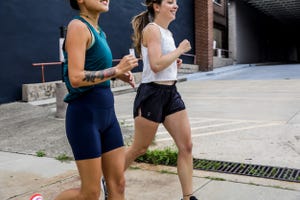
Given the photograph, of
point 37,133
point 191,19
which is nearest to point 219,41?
point 191,19

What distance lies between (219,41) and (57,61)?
64.0ft

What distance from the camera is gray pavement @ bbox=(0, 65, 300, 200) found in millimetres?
4145

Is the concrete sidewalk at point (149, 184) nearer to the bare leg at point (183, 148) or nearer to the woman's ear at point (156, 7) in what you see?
the bare leg at point (183, 148)

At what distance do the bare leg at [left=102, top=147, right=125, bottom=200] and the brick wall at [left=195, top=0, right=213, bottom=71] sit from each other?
19.8 meters

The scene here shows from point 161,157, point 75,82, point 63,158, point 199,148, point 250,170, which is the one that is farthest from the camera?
point 199,148

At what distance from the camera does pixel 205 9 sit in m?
21.9

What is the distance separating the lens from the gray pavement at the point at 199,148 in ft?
13.6

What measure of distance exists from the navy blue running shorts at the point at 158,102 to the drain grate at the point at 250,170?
1.58 meters

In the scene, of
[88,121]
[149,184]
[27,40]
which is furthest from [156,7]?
[27,40]

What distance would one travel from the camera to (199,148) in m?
5.86

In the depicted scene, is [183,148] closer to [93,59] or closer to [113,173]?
[113,173]

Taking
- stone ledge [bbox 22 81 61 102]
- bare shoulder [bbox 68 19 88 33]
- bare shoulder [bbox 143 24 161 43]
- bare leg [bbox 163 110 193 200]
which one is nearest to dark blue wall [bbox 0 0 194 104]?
stone ledge [bbox 22 81 61 102]

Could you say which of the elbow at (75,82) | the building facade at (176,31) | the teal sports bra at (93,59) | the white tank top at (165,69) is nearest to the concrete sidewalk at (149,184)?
the white tank top at (165,69)

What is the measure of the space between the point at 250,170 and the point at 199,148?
1255 mm
